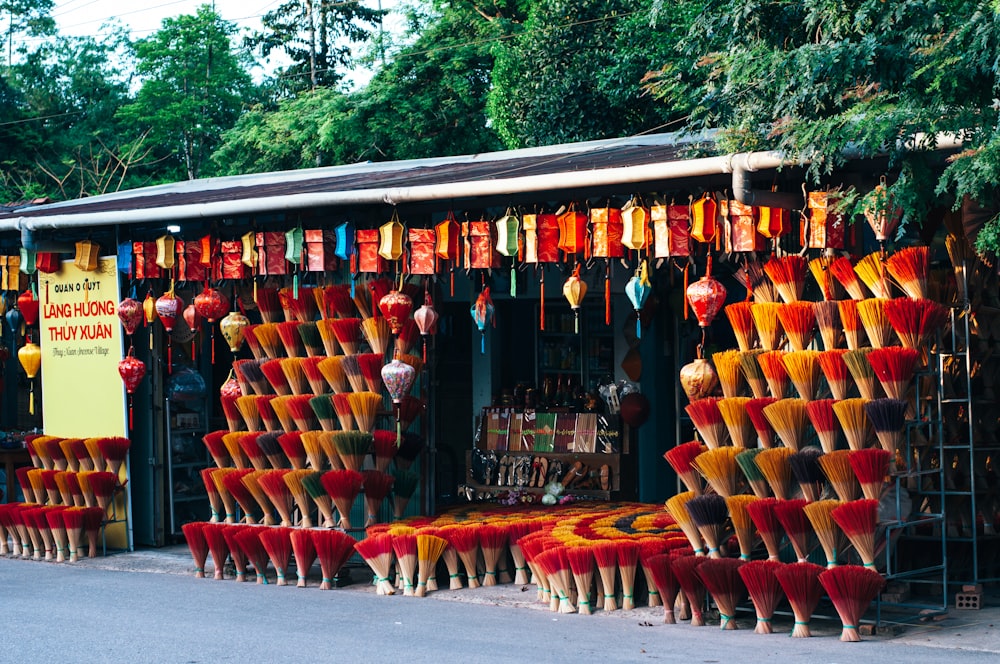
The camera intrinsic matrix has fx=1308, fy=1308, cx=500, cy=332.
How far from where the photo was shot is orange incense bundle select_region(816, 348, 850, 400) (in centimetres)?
691

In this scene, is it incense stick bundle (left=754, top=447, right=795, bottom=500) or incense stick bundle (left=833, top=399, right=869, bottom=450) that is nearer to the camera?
incense stick bundle (left=833, top=399, right=869, bottom=450)

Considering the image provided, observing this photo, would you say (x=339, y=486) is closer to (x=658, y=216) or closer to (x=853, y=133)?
(x=658, y=216)

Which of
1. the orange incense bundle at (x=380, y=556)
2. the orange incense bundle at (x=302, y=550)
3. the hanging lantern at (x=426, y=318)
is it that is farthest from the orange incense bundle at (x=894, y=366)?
the orange incense bundle at (x=302, y=550)

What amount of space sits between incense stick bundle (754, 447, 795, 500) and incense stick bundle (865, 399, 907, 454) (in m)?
0.48

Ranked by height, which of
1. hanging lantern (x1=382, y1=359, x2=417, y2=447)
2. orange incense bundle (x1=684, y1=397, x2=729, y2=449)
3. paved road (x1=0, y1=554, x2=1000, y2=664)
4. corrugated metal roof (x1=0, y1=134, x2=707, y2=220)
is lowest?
Result: paved road (x1=0, y1=554, x2=1000, y2=664)

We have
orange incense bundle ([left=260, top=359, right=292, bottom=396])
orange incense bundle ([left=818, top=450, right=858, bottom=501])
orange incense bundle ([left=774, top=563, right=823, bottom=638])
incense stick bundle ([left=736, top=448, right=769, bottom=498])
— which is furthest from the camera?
orange incense bundle ([left=260, top=359, right=292, bottom=396])

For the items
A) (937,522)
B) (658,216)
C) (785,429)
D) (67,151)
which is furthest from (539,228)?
(67,151)

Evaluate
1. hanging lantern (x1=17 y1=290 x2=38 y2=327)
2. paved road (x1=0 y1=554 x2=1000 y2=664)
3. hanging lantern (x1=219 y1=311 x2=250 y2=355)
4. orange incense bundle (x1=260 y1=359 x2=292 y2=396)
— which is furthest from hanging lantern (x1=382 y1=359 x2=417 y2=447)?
hanging lantern (x1=17 y1=290 x2=38 y2=327)

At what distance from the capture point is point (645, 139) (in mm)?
11008

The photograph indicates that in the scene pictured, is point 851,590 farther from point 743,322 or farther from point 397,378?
point 397,378

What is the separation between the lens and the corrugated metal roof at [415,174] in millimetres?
8711

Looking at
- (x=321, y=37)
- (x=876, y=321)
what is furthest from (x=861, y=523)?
(x=321, y=37)

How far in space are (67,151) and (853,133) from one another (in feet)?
85.1

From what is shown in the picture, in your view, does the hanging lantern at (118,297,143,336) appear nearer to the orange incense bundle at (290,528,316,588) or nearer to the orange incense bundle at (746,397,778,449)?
the orange incense bundle at (290,528,316,588)
